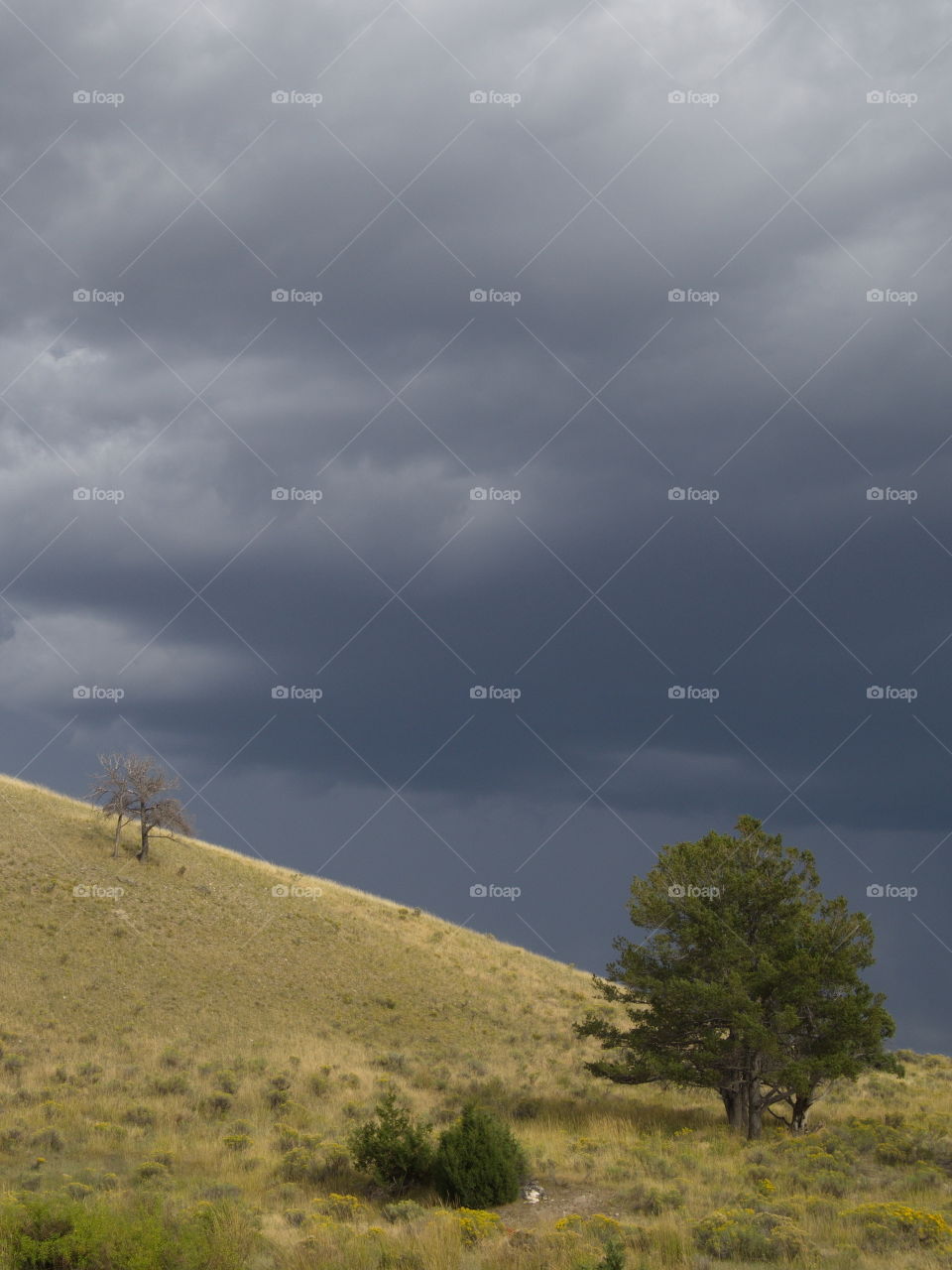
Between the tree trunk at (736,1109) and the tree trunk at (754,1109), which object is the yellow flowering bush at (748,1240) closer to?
the tree trunk at (754,1109)

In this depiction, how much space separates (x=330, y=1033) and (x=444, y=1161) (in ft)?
71.9

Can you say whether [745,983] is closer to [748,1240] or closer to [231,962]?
[748,1240]

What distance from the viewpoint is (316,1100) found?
30.8 meters

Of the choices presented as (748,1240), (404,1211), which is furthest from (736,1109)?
(748,1240)

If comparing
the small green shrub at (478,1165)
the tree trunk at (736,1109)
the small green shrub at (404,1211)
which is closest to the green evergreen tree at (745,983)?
the tree trunk at (736,1109)

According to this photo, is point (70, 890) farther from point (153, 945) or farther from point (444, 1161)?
point (444, 1161)

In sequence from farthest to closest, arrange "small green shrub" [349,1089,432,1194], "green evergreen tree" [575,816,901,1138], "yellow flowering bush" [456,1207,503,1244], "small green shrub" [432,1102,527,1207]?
"green evergreen tree" [575,816,901,1138]
"small green shrub" [349,1089,432,1194]
"small green shrub" [432,1102,527,1207]
"yellow flowering bush" [456,1207,503,1244]

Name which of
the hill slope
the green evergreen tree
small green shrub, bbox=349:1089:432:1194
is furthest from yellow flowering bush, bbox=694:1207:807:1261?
the hill slope

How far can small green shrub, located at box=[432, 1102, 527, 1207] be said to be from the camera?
1909 centimetres

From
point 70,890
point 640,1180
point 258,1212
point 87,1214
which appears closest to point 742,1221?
point 640,1180

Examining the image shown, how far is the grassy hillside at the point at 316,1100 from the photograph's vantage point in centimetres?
1489

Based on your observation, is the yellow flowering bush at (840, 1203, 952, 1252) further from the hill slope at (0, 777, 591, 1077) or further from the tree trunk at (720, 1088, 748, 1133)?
the hill slope at (0, 777, 591, 1077)

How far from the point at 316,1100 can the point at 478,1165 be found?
13.2m

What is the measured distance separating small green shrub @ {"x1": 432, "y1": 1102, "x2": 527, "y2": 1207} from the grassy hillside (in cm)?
53
